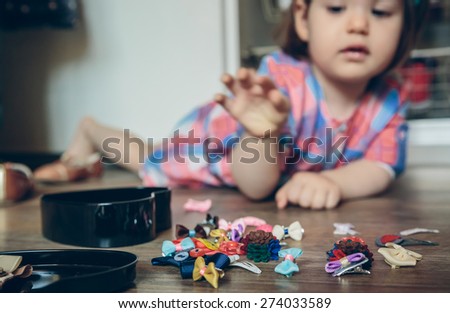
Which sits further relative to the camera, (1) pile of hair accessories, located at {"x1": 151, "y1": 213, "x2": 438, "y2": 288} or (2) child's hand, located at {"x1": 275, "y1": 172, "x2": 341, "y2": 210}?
(2) child's hand, located at {"x1": 275, "y1": 172, "x2": 341, "y2": 210}

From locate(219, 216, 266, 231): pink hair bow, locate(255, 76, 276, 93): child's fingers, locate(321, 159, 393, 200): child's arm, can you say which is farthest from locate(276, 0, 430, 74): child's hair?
locate(219, 216, 266, 231): pink hair bow

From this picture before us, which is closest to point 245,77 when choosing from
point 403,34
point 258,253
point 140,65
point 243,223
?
point 243,223

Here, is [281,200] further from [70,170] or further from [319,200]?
[70,170]

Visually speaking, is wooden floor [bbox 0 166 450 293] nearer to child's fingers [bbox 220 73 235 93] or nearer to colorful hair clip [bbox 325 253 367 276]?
colorful hair clip [bbox 325 253 367 276]

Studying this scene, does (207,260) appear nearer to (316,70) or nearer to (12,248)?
(12,248)

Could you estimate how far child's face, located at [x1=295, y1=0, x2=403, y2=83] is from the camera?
3.37ft

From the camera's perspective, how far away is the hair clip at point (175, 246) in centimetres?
65

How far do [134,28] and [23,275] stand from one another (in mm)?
1241

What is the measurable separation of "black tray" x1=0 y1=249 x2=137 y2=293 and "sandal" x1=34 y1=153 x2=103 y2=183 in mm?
758

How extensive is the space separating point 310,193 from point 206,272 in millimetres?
435

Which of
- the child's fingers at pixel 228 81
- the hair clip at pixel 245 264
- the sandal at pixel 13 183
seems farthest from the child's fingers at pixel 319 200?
the sandal at pixel 13 183

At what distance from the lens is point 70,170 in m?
1.36

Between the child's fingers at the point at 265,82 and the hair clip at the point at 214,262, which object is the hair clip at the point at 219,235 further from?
the child's fingers at the point at 265,82
